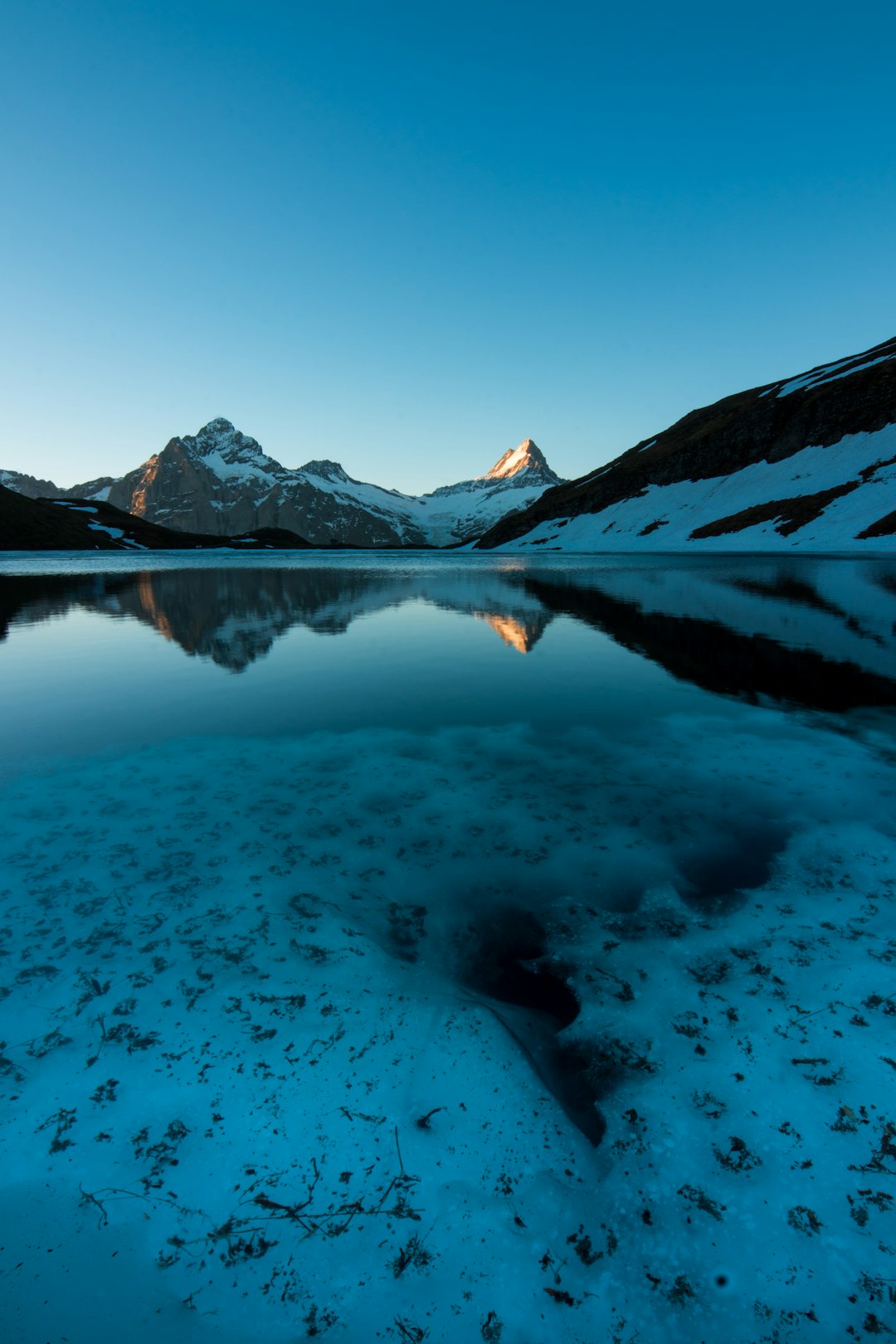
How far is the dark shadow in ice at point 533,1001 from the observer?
3.68 meters

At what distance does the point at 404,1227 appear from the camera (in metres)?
2.91

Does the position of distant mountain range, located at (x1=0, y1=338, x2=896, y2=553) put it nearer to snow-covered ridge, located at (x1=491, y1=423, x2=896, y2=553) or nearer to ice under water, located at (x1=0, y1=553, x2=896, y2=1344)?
snow-covered ridge, located at (x1=491, y1=423, x2=896, y2=553)

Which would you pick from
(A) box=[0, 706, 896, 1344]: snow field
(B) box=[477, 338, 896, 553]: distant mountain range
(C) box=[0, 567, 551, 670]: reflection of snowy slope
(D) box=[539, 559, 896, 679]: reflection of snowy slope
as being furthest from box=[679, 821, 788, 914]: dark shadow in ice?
(B) box=[477, 338, 896, 553]: distant mountain range

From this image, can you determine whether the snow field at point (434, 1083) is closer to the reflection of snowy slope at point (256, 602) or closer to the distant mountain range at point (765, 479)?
the reflection of snowy slope at point (256, 602)

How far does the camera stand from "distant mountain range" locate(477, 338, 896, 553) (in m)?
66.7

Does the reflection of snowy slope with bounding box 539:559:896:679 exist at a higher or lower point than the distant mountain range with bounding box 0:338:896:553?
lower

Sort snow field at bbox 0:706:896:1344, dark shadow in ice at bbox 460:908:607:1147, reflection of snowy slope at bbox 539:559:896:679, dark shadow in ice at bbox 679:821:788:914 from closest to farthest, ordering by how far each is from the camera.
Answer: snow field at bbox 0:706:896:1344 → dark shadow in ice at bbox 460:908:607:1147 → dark shadow in ice at bbox 679:821:788:914 → reflection of snowy slope at bbox 539:559:896:679

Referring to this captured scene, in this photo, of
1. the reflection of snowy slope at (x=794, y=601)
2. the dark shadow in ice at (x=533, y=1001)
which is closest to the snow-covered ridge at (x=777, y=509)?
the reflection of snowy slope at (x=794, y=601)

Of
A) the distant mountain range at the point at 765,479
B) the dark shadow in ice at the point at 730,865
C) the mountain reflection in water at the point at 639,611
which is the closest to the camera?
the dark shadow in ice at the point at 730,865

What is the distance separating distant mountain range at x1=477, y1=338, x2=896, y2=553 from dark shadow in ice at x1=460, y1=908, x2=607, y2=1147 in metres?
67.8

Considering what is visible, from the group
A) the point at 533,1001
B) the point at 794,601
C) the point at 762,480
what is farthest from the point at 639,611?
the point at 762,480

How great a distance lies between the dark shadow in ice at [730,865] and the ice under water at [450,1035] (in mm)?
46

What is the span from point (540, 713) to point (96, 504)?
8075 inches

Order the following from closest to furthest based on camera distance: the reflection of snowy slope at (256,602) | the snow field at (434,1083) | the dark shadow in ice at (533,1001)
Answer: the snow field at (434,1083) < the dark shadow in ice at (533,1001) < the reflection of snowy slope at (256,602)
